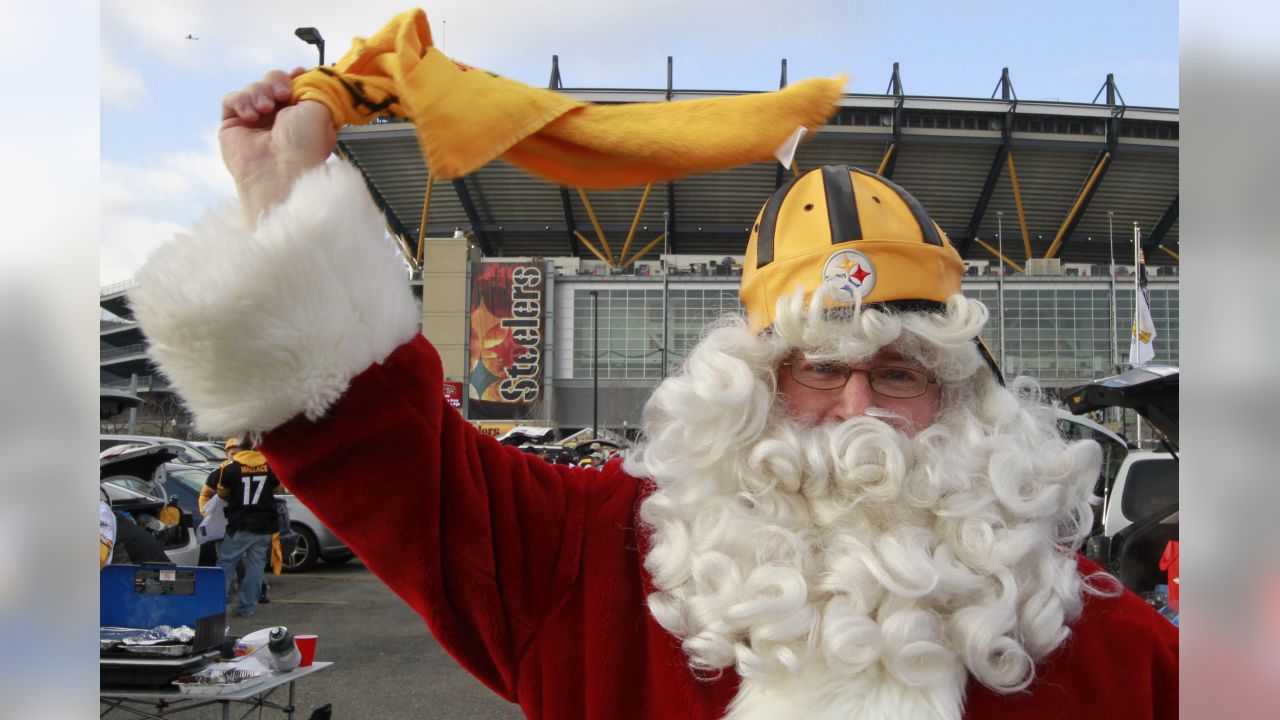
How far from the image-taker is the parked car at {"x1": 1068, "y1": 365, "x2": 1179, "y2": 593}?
497 centimetres

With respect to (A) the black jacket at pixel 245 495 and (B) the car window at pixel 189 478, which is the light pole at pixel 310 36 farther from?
(B) the car window at pixel 189 478

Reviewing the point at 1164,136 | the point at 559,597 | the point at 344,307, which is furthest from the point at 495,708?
the point at 1164,136

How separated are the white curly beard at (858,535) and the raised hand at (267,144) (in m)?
0.73

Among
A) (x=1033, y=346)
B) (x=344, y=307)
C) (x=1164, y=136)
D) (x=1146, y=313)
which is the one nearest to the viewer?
(x=344, y=307)

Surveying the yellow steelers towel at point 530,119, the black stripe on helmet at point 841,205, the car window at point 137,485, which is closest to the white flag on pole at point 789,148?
the yellow steelers towel at point 530,119

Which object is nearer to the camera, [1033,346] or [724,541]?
[724,541]

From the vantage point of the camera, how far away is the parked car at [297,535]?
10.5m

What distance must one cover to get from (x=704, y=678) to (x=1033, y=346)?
45.7m

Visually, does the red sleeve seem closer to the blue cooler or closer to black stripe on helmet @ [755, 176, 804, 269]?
black stripe on helmet @ [755, 176, 804, 269]

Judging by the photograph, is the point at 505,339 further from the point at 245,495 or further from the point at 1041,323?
the point at 245,495

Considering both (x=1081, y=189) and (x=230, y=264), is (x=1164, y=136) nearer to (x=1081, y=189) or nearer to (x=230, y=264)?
(x=1081, y=189)

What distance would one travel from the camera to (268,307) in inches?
41.7

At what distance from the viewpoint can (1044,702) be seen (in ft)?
4.36

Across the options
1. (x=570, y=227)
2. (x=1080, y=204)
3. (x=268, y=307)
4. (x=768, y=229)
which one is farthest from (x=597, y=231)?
(x=268, y=307)
